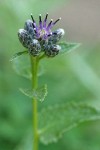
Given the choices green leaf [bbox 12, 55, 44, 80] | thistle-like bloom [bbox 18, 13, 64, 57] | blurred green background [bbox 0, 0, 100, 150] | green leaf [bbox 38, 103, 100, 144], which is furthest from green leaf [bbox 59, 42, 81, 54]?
blurred green background [bbox 0, 0, 100, 150]

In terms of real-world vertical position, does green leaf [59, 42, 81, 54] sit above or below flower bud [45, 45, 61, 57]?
below

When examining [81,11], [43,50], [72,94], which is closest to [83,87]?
[72,94]

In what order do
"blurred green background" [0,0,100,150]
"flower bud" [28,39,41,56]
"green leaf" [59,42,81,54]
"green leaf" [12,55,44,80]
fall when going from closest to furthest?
"flower bud" [28,39,41,56] → "green leaf" [59,42,81,54] → "green leaf" [12,55,44,80] → "blurred green background" [0,0,100,150]

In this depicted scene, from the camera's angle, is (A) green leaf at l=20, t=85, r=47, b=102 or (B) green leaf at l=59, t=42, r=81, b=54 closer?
(A) green leaf at l=20, t=85, r=47, b=102

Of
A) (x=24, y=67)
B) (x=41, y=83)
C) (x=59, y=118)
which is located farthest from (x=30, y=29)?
(x=41, y=83)

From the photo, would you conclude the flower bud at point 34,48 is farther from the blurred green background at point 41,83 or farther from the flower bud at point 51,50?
the blurred green background at point 41,83

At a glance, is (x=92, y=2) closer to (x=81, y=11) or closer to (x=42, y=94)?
(x=81, y=11)

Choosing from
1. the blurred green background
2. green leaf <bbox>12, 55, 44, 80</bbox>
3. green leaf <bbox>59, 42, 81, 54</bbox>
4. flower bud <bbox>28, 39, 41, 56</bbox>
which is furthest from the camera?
the blurred green background

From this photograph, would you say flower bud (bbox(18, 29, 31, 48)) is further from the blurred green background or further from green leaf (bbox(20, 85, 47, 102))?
the blurred green background
